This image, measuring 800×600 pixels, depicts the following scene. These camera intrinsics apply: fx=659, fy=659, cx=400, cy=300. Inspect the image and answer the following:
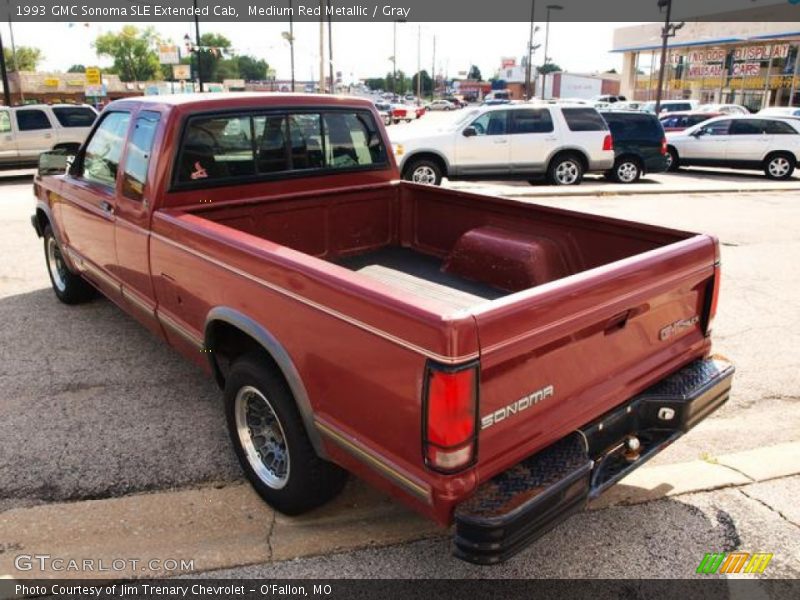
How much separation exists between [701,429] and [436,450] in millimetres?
2587

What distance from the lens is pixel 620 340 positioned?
2.74 metres

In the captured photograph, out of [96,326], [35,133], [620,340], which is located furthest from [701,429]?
[35,133]

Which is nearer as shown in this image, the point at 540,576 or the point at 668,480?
the point at 540,576

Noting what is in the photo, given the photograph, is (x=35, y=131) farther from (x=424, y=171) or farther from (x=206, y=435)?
(x=206, y=435)

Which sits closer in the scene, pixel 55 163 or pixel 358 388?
pixel 358 388

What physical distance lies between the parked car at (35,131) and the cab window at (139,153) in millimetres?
13838

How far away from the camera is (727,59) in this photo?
45.4 metres

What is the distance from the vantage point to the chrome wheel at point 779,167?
17203 millimetres

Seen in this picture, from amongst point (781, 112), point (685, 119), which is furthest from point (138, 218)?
point (781, 112)

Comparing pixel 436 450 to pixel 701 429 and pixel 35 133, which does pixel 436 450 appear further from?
pixel 35 133

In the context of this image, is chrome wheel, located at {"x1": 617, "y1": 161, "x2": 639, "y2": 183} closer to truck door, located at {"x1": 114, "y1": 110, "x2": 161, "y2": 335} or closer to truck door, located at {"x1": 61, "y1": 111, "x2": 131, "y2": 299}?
truck door, located at {"x1": 61, "y1": 111, "x2": 131, "y2": 299}

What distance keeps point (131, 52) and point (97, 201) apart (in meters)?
116
